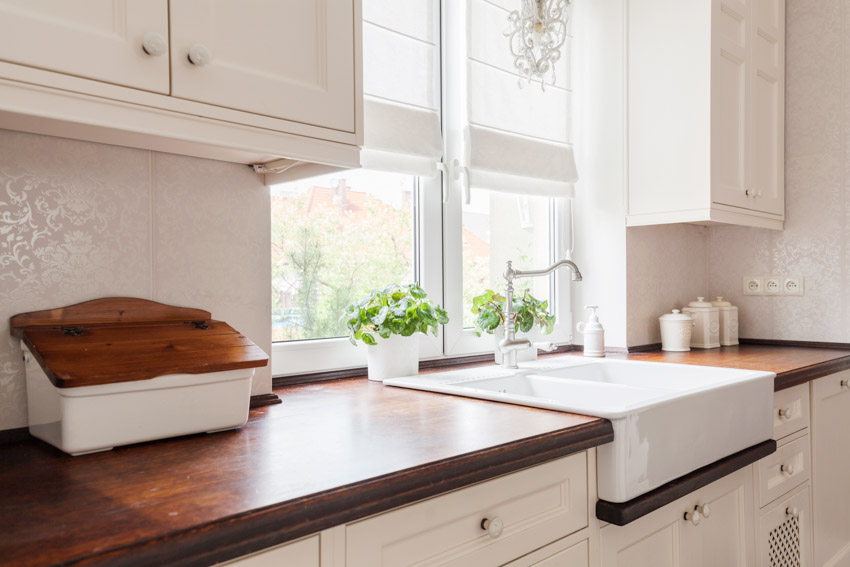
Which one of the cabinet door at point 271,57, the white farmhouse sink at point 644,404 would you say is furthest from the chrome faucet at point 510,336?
the cabinet door at point 271,57

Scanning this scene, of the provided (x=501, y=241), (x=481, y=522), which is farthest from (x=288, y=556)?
(x=501, y=241)

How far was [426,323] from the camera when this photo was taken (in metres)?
1.67

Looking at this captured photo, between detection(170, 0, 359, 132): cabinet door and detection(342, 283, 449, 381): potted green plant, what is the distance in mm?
569

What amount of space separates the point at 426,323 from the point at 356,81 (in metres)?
0.67

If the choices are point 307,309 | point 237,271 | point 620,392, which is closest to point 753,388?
point 620,392

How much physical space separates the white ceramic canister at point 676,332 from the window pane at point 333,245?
1075 millimetres

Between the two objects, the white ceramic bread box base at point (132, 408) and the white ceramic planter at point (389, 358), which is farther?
the white ceramic planter at point (389, 358)

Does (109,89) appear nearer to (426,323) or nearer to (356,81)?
(356,81)

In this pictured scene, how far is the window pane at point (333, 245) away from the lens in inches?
65.5

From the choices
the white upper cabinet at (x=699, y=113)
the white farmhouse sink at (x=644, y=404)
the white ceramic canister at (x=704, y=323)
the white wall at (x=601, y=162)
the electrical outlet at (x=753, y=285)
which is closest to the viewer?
the white farmhouse sink at (x=644, y=404)

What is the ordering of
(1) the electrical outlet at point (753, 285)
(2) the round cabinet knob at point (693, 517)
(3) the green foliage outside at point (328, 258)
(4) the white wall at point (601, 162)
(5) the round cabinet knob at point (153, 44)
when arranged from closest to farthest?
1. (5) the round cabinet knob at point (153, 44)
2. (2) the round cabinet knob at point (693, 517)
3. (3) the green foliage outside at point (328, 258)
4. (4) the white wall at point (601, 162)
5. (1) the electrical outlet at point (753, 285)

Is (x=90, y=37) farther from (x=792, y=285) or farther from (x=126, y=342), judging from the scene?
(x=792, y=285)

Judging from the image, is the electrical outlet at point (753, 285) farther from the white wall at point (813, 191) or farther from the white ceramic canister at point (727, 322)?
the white ceramic canister at point (727, 322)

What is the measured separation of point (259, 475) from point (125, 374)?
304 mm
